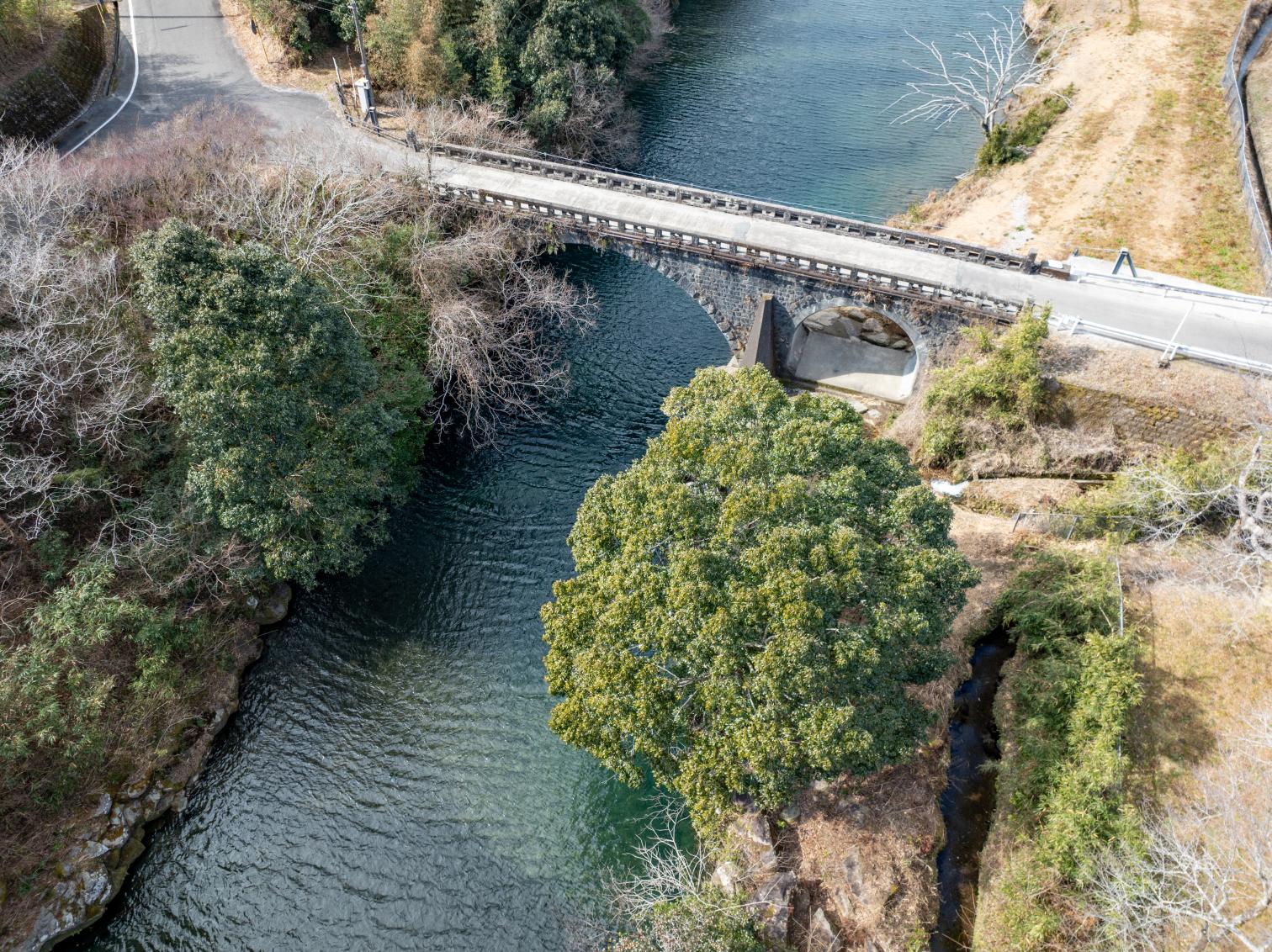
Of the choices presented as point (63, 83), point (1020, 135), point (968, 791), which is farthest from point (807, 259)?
point (63, 83)

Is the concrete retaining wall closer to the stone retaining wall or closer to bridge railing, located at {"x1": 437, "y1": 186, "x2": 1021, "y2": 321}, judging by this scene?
bridge railing, located at {"x1": 437, "y1": 186, "x2": 1021, "y2": 321}

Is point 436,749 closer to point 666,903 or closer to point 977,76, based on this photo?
point 666,903

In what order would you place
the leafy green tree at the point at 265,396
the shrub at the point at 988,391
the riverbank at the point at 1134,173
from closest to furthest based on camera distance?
the leafy green tree at the point at 265,396 < the shrub at the point at 988,391 < the riverbank at the point at 1134,173

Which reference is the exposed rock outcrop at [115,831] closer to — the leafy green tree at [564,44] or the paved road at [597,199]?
the paved road at [597,199]

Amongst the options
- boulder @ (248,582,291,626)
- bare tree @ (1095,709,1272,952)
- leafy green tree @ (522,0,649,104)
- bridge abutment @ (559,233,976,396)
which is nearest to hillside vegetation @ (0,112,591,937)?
boulder @ (248,582,291,626)

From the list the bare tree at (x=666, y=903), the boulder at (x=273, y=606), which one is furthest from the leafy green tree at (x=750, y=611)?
the boulder at (x=273, y=606)

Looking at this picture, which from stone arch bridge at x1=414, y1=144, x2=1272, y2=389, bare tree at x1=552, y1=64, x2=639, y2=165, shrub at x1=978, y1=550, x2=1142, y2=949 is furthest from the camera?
bare tree at x1=552, y1=64, x2=639, y2=165

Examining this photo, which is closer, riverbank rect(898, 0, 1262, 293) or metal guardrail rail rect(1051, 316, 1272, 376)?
metal guardrail rail rect(1051, 316, 1272, 376)
